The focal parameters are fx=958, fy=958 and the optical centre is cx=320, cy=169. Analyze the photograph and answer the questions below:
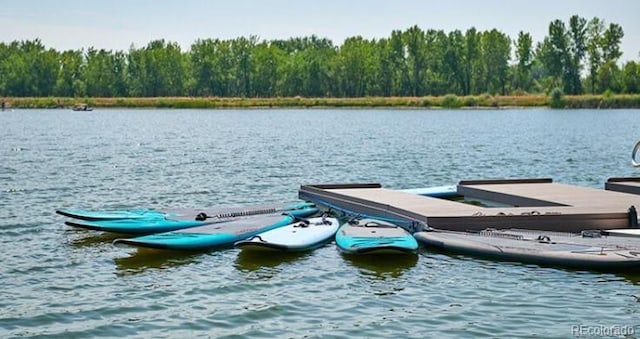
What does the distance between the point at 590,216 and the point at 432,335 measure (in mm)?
7561

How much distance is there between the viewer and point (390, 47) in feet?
523

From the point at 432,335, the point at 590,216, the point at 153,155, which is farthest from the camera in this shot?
the point at 153,155

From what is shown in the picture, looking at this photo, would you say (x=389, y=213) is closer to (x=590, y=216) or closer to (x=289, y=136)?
(x=590, y=216)

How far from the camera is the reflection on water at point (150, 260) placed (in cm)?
1859

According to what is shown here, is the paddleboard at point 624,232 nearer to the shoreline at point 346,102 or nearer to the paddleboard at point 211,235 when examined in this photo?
the paddleboard at point 211,235

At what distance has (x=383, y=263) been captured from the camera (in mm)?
18719

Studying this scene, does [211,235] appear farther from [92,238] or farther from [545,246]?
[545,246]

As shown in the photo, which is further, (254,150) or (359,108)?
(359,108)

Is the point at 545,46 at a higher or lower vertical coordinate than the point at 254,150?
higher

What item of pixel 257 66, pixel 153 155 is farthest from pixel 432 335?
pixel 257 66

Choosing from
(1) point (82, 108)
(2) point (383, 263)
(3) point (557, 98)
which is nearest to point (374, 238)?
(2) point (383, 263)

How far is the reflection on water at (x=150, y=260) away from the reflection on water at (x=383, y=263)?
3.21 m

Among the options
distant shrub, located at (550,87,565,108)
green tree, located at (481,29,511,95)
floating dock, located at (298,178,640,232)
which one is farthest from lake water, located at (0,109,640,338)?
green tree, located at (481,29,511,95)

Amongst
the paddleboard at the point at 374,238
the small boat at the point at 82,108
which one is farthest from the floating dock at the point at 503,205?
the small boat at the point at 82,108
